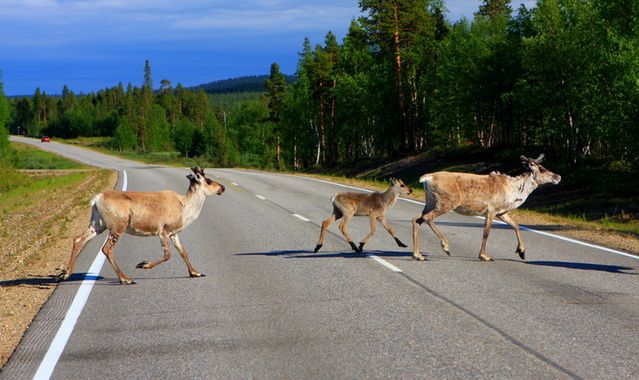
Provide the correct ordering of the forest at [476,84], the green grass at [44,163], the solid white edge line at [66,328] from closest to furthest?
the solid white edge line at [66,328] → the forest at [476,84] → the green grass at [44,163]

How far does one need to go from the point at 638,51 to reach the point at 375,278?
23.3 meters

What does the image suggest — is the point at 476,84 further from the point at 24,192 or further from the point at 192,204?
the point at 192,204

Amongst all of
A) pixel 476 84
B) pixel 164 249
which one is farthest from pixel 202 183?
pixel 476 84

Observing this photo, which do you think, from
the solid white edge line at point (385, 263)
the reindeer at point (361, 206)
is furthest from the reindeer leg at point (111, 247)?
the solid white edge line at point (385, 263)

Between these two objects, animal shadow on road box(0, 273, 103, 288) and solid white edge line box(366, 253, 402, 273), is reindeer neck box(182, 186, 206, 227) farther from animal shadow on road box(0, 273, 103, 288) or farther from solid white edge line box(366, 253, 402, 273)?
solid white edge line box(366, 253, 402, 273)

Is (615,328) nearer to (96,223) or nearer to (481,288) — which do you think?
(481,288)

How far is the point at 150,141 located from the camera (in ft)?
551

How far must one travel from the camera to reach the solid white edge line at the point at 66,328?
6.02m

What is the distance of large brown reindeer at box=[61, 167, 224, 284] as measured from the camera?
9.28m

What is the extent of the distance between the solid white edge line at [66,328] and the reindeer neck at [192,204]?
1685mm

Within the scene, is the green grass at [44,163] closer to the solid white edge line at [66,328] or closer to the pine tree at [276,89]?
the pine tree at [276,89]

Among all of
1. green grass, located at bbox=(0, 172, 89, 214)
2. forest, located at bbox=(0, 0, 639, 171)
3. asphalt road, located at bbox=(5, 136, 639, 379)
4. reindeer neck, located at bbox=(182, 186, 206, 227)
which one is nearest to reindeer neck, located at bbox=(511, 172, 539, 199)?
asphalt road, located at bbox=(5, 136, 639, 379)

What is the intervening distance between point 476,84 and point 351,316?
4556 cm

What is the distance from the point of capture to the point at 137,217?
9406 mm
